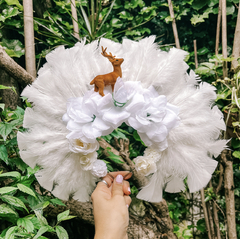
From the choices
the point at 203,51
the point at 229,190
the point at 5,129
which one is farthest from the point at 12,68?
the point at 229,190

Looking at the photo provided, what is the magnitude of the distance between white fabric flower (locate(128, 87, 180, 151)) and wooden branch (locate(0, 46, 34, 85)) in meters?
0.83

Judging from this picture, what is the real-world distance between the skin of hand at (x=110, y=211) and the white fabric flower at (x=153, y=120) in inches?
9.4

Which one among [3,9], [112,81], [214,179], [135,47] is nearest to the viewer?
[112,81]

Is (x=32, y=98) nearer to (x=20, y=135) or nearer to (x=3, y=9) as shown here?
(x=20, y=135)

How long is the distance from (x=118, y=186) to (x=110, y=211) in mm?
99

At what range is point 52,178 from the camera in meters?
0.71

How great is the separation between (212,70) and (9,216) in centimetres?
154

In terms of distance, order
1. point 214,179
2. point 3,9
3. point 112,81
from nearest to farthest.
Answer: point 112,81
point 3,9
point 214,179

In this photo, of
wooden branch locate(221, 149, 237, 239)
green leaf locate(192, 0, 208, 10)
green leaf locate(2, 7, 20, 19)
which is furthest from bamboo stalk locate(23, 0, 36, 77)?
wooden branch locate(221, 149, 237, 239)

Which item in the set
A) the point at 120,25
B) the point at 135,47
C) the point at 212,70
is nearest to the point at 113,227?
the point at 135,47

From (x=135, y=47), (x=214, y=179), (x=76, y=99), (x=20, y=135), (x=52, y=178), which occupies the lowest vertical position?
(x=214, y=179)

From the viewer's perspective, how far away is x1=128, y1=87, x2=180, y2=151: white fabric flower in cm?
59

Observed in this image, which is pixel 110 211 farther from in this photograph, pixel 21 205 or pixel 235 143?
pixel 235 143

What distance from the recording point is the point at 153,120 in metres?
0.59
